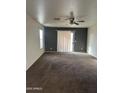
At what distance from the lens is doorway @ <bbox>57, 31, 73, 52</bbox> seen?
13.9 metres

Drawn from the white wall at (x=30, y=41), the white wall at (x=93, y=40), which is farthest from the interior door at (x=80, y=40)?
Result: the white wall at (x=30, y=41)

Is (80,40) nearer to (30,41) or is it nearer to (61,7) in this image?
(30,41)

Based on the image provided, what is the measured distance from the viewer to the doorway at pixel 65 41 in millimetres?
13894

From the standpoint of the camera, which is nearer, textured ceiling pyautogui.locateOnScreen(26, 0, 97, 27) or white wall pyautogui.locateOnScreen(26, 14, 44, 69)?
textured ceiling pyautogui.locateOnScreen(26, 0, 97, 27)

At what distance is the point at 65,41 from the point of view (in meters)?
14.3

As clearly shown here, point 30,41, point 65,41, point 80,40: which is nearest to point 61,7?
point 30,41

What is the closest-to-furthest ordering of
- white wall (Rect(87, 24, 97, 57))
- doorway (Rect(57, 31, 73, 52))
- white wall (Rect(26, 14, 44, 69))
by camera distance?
white wall (Rect(26, 14, 44, 69)) < white wall (Rect(87, 24, 97, 57)) < doorway (Rect(57, 31, 73, 52))

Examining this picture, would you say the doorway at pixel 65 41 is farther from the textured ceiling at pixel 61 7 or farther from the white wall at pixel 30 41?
the textured ceiling at pixel 61 7

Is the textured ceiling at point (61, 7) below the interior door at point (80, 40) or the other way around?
the other way around

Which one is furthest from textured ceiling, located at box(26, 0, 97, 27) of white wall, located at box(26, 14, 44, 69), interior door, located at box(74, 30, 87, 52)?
interior door, located at box(74, 30, 87, 52)

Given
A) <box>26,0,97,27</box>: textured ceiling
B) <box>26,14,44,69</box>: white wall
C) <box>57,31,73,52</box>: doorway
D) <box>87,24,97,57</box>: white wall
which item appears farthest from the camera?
<box>57,31,73,52</box>: doorway

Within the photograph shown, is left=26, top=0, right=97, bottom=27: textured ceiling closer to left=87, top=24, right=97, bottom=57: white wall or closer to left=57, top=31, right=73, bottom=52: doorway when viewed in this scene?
left=87, top=24, right=97, bottom=57: white wall
